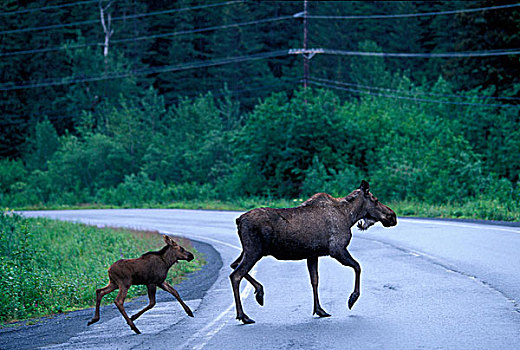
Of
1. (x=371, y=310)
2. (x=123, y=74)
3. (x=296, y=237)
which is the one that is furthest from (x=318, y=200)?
(x=123, y=74)

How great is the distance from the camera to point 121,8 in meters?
70.6

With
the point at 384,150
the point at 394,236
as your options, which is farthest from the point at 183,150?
the point at 394,236

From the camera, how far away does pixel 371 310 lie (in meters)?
9.28

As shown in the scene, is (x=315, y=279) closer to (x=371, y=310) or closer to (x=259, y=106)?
(x=371, y=310)

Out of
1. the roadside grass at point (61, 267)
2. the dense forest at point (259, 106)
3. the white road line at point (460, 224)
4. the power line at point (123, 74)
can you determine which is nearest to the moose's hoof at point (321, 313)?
the roadside grass at point (61, 267)

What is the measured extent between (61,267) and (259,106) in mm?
24681

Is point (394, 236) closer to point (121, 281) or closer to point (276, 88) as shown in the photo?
point (121, 281)

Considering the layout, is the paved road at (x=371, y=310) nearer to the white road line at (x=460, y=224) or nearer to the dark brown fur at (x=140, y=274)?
the dark brown fur at (x=140, y=274)

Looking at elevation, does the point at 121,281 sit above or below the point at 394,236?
above

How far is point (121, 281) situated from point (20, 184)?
161 feet

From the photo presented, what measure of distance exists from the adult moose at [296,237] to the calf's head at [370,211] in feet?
1.15

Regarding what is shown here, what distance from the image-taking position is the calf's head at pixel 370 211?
31.0ft

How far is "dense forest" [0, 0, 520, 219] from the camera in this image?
120ft

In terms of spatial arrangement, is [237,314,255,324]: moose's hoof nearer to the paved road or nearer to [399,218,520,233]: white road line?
the paved road
